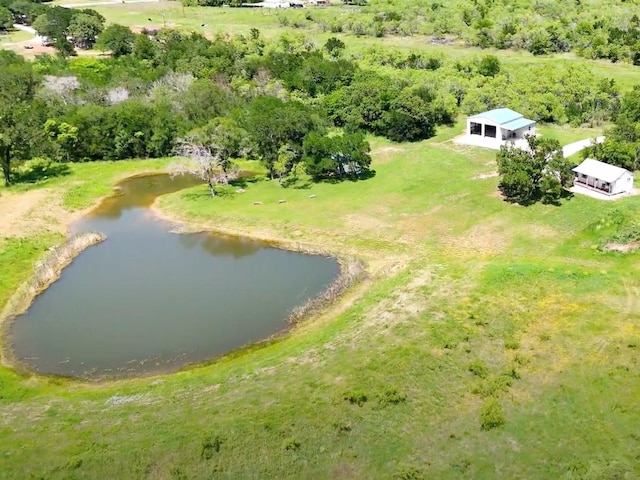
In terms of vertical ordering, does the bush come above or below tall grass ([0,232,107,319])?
above

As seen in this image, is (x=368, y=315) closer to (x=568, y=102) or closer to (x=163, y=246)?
(x=163, y=246)

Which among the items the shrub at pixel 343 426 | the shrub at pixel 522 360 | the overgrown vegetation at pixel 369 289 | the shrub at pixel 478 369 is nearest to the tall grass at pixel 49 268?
the overgrown vegetation at pixel 369 289

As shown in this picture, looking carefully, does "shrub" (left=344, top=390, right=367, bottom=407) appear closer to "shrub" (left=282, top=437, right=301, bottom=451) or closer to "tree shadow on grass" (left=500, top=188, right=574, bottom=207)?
"shrub" (left=282, top=437, right=301, bottom=451)

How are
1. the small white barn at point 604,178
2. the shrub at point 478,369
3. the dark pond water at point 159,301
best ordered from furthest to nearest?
the small white barn at point 604,178, the dark pond water at point 159,301, the shrub at point 478,369

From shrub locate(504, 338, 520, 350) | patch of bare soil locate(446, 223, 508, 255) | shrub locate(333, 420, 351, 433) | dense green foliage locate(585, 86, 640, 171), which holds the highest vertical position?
dense green foliage locate(585, 86, 640, 171)

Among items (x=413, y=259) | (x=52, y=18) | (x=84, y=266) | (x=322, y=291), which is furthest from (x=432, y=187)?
(x=52, y=18)

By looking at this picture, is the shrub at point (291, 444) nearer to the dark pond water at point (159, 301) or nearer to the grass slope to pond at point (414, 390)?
the grass slope to pond at point (414, 390)

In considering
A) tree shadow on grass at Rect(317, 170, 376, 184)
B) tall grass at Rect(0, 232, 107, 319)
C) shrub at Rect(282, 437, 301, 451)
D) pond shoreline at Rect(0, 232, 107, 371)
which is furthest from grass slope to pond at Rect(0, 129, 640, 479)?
tree shadow on grass at Rect(317, 170, 376, 184)

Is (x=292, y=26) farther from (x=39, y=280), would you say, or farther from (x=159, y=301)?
(x=159, y=301)
